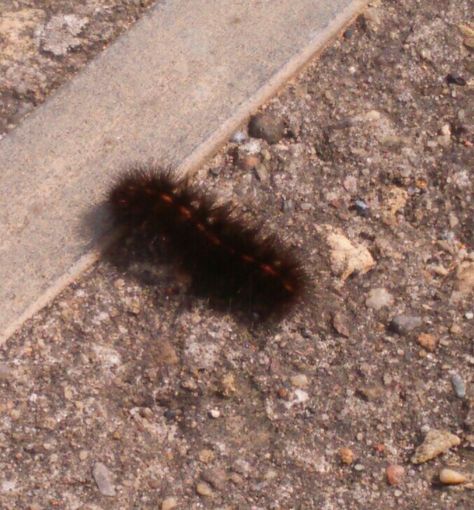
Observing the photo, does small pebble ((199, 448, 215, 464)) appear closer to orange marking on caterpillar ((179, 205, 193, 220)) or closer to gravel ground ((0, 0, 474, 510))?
gravel ground ((0, 0, 474, 510))

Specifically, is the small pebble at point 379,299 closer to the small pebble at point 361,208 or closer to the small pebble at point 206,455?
the small pebble at point 361,208

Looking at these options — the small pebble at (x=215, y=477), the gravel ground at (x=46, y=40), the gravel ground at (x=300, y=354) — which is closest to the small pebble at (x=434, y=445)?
the gravel ground at (x=300, y=354)

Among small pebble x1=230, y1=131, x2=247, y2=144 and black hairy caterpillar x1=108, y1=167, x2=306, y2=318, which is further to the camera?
small pebble x1=230, y1=131, x2=247, y2=144

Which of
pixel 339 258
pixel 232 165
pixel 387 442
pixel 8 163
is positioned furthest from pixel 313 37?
pixel 387 442

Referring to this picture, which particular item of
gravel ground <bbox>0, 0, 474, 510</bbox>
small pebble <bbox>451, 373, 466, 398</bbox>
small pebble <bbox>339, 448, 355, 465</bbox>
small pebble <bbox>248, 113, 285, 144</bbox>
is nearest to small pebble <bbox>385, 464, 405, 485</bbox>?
gravel ground <bbox>0, 0, 474, 510</bbox>

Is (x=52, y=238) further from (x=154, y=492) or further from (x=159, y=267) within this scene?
(x=154, y=492)

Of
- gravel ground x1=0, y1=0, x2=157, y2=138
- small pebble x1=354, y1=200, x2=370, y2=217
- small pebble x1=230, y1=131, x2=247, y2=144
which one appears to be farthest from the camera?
gravel ground x1=0, y1=0, x2=157, y2=138
